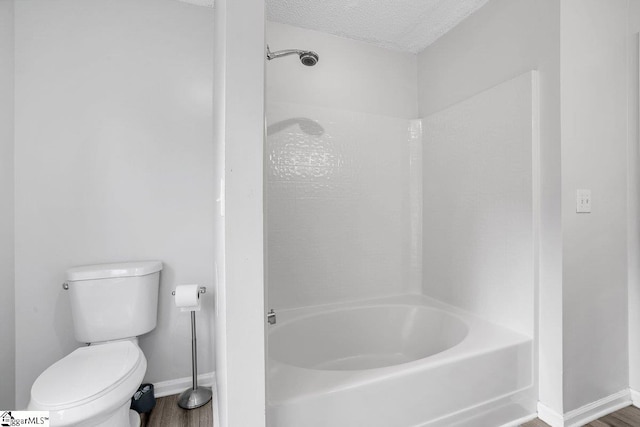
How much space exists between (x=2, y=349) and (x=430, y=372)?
2065 mm

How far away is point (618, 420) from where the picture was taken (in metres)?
1.57

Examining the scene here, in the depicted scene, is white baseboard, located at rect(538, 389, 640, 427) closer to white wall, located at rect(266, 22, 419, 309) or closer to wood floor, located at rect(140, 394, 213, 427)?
white wall, located at rect(266, 22, 419, 309)

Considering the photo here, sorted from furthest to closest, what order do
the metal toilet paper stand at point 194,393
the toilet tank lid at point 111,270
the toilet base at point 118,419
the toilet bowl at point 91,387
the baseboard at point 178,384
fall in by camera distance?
1. the baseboard at point 178,384
2. the metal toilet paper stand at point 194,393
3. the toilet tank lid at point 111,270
4. the toilet base at point 118,419
5. the toilet bowl at point 91,387

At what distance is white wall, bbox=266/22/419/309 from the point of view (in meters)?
2.04

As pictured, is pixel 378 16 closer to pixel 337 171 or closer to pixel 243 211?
pixel 337 171

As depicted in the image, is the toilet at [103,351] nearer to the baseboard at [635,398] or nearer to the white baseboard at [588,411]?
the white baseboard at [588,411]

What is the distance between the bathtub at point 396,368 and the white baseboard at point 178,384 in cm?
54

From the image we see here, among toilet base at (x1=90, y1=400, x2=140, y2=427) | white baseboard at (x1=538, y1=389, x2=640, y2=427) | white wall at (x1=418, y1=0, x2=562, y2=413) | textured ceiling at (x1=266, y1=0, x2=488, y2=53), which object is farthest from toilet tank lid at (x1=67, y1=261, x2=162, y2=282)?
white baseboard at (x1=538, y1=389, x2=640, y2=427)

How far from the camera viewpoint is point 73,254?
1.71m

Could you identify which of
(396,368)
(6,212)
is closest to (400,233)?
(396,368)

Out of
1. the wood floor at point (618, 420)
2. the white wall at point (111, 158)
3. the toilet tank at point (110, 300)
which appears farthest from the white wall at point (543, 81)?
the toilet tank at point (110, 300)

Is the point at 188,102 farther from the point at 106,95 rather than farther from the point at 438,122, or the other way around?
the point at 438,122

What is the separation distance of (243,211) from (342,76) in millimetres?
1710

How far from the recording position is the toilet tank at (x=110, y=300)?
1.60 meters
